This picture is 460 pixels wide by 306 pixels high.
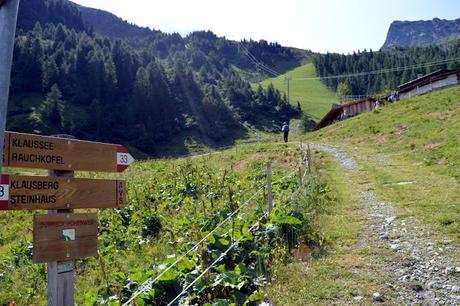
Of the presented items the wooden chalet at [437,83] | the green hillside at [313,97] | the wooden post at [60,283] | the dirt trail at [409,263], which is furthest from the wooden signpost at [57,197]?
the green hillside at [313,97]

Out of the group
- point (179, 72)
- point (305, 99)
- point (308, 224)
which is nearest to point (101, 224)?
point (308, 224)

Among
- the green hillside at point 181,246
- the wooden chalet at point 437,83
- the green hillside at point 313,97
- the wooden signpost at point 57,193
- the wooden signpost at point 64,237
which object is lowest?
the green hillside at point 181,246

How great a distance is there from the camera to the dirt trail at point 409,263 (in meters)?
6.41

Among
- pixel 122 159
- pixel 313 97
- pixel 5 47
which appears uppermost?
pixel 313 97

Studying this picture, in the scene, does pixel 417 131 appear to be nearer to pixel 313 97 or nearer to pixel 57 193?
pixel 57 193

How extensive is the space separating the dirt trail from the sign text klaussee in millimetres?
4122

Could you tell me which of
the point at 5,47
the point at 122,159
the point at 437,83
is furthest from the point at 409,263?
the point at 437,83

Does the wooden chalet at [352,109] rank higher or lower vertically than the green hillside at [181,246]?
higher

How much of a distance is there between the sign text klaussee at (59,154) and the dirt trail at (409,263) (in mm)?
4122

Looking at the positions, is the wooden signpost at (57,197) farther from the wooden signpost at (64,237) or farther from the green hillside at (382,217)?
the green hillside at (382,217)

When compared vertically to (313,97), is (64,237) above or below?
below

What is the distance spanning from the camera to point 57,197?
4.34 meters

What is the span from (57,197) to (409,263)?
6.18 meters

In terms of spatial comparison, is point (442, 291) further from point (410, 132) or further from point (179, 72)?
point (179, 72)
